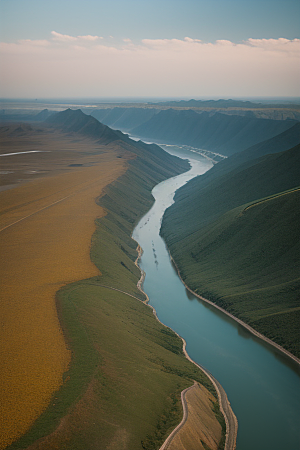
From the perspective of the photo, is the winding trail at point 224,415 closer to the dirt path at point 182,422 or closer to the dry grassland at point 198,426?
the dirt path at point 182,422

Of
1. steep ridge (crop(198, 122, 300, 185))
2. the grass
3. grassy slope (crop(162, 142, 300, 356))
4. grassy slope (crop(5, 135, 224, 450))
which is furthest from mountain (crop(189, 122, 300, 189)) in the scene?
grassy slope (crop(5, 135, 224, 450))

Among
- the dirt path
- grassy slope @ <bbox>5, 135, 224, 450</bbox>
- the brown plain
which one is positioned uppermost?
the brown plain

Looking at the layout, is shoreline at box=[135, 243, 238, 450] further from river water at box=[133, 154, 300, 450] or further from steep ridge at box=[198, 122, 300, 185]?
steep ridge at box=[198, 122, 300, 185]

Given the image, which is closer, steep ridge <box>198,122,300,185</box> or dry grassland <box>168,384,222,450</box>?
dry grassland <box>168,384,222,450</box>

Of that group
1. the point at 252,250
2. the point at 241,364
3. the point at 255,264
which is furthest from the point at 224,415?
the point at 252,250

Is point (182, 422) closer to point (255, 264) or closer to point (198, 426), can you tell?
point (198, 426)

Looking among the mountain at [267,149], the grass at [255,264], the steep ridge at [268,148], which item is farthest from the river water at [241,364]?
the steep ridge at [268,148]
